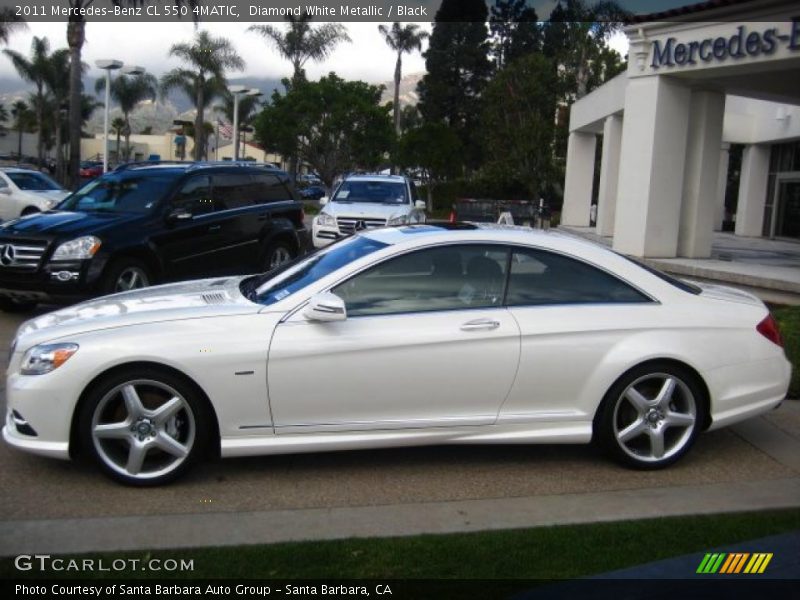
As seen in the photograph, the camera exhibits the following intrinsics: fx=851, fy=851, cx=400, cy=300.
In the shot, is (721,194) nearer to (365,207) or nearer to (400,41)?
(365,207)

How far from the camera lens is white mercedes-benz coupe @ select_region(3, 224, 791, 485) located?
4641mm

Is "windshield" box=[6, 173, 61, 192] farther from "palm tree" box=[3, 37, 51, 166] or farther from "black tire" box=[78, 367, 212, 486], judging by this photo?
"palm tree" box=[3, 37, 51, 166]

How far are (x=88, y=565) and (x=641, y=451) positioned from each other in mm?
3232

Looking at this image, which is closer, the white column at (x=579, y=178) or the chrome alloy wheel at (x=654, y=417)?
the chrome alloy wheel at (x=654, y=417)

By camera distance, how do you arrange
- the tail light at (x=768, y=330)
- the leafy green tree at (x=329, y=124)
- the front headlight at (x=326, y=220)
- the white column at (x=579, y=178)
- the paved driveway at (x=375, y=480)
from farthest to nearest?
the leafy green tree at (x=329, y=124) < the white column at (x=579, y=178) < the front headlight at (x=326, y=220) < the tail light at (x=768, y=330) < the paved driveway at (x=375, y=480)

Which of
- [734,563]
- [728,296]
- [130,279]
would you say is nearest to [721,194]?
[130,279]

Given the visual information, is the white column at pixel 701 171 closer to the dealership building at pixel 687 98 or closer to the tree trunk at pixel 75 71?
the dealership building at pixel 687 98


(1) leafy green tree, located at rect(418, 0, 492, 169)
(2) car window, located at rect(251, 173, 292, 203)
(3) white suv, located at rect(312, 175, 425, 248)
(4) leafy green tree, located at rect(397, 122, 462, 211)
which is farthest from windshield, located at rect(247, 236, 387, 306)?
(1) leafy green tree, located at rect(418, 0, 492, 169)

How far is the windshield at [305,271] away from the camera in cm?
512

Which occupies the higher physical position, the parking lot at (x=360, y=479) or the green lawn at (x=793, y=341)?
the green lawn at (x=793, y=341)

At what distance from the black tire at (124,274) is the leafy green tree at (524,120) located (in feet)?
105

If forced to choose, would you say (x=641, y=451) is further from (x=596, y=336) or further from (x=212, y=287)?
(x=212, y=287)

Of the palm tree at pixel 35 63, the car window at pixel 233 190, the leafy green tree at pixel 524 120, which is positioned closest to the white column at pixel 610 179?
the car window at pixel 233 190

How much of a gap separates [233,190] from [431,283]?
709 cm
